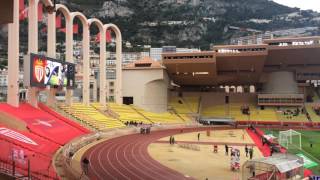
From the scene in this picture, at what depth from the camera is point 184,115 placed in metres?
87.1

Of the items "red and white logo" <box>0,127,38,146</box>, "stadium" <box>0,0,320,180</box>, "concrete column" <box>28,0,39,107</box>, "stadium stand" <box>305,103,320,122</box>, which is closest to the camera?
"stadium" <box>0,0,320,180</box>

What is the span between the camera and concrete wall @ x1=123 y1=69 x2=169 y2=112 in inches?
3177

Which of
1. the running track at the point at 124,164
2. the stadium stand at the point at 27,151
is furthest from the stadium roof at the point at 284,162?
the stadium stand at the point at 27,151

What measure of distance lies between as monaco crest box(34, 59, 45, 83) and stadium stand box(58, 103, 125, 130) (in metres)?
8.71

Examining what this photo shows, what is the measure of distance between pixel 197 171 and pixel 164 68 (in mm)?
53794

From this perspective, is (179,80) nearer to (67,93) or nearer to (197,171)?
(67,93)

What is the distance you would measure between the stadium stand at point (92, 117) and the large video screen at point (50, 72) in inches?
141

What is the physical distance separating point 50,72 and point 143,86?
3381 centimetres

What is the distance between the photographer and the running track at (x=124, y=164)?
1061 inches

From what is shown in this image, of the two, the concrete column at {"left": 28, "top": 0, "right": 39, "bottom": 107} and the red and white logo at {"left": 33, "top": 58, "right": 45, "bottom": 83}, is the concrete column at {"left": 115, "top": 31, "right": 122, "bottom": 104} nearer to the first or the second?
the concrete column at {"left": 28, "top": 0, "right": 39, "bottom": 107}

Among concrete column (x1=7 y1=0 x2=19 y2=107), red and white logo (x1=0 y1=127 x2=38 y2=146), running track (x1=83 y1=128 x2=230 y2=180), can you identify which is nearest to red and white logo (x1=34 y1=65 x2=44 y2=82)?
concrete column (x1=7 y1=0 x2=19 y2=107)

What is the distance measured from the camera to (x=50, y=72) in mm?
48375

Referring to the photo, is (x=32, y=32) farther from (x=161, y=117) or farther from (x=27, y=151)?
(x=161, y=117)

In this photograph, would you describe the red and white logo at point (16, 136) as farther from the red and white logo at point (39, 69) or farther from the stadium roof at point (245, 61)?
the stadium roof at point (245, 61)
